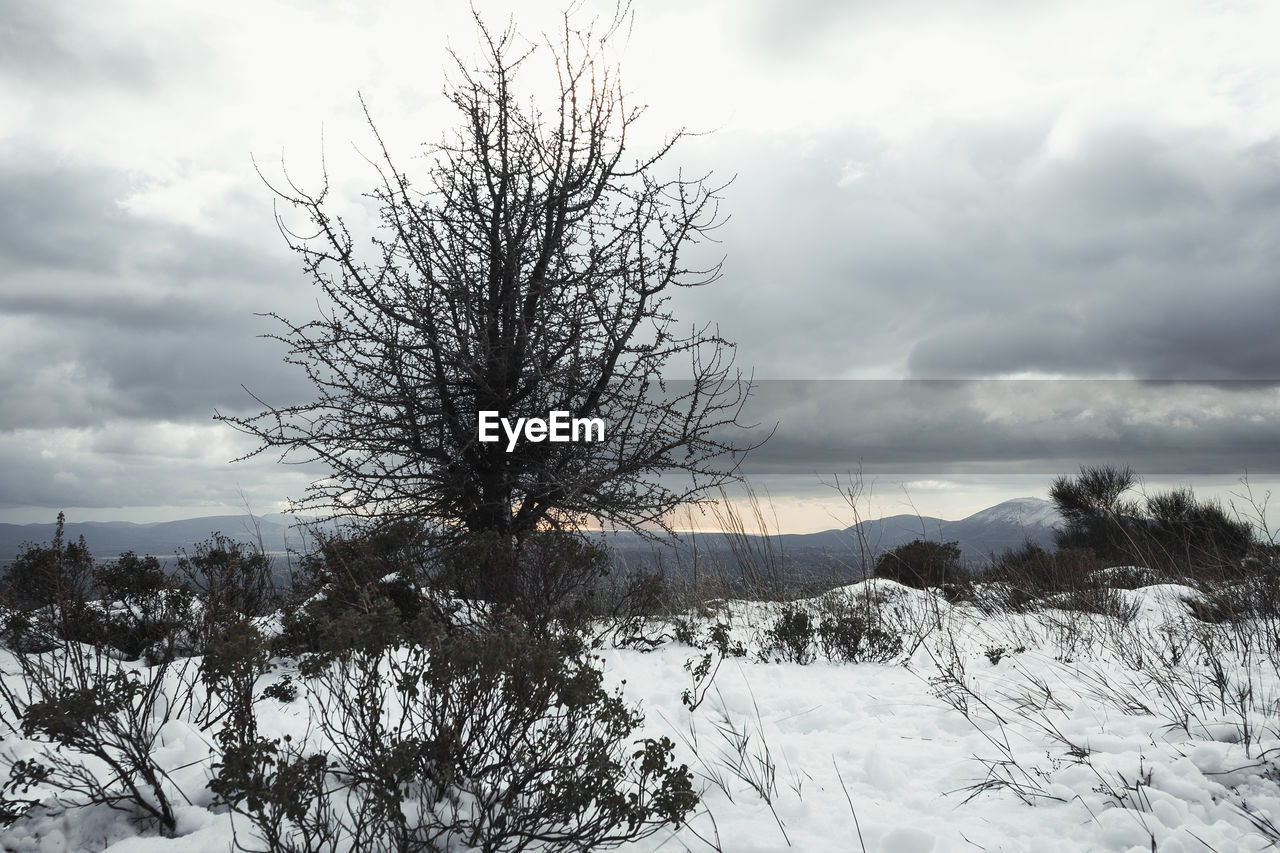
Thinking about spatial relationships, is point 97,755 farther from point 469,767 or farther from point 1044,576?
point 1044,576

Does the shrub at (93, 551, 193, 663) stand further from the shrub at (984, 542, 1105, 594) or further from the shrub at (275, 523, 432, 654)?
the shrub at (984, 542, 1105, 594)

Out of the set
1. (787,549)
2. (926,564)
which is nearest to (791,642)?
(787,549)

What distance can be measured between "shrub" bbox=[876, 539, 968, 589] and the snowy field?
518cm

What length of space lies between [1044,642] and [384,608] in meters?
6.24

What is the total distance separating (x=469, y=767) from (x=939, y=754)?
2.48 metres

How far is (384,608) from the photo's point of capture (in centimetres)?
229

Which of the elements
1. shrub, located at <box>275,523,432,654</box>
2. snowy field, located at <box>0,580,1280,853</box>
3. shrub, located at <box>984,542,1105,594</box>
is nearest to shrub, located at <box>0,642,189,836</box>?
snowy field, located at <box>0,580,1280,853</box>

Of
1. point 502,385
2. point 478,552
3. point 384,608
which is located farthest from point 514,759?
point 502,385

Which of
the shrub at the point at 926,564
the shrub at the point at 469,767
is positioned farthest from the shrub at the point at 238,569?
the shrub at the point at 926,564

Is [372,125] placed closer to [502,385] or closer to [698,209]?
[502,385]

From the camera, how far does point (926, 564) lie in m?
11.3

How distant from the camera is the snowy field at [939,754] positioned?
2424 mm

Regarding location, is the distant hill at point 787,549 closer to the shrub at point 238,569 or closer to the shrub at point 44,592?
the shrub at point 238,569

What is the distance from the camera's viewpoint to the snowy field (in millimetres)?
2424
